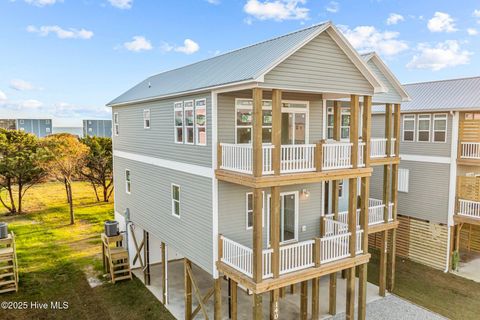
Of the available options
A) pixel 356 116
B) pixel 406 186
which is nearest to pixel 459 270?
pixel 406 186

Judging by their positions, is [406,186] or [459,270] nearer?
[459,270]

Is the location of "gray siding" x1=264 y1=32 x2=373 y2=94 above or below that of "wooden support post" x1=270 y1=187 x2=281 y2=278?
above

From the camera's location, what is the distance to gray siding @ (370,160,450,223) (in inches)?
691

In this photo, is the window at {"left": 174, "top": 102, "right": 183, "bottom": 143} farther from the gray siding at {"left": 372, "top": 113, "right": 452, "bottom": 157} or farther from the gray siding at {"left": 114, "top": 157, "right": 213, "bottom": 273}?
the gray siding at {"left": 372, "top": 113, "right": 452, "bottom": 157}

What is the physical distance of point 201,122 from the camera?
11.2 m

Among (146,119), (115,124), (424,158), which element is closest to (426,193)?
(424,158)

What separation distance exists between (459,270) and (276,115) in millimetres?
14953

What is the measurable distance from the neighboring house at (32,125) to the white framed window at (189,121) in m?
68.3

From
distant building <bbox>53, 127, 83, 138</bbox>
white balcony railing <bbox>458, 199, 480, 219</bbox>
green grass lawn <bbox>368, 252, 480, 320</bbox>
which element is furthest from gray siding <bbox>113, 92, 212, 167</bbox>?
distant building <bbox>53, 127, 83, 138</bbox>

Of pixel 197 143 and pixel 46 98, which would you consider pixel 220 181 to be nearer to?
pixel 197 143

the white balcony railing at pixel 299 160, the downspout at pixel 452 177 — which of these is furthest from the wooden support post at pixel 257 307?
the downspout at pixel 452 177

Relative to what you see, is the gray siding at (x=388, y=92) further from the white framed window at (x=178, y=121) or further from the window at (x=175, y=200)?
the window at (x=175, y=200)

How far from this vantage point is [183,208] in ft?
41.4

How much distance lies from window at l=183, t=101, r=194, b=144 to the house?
0.04m
